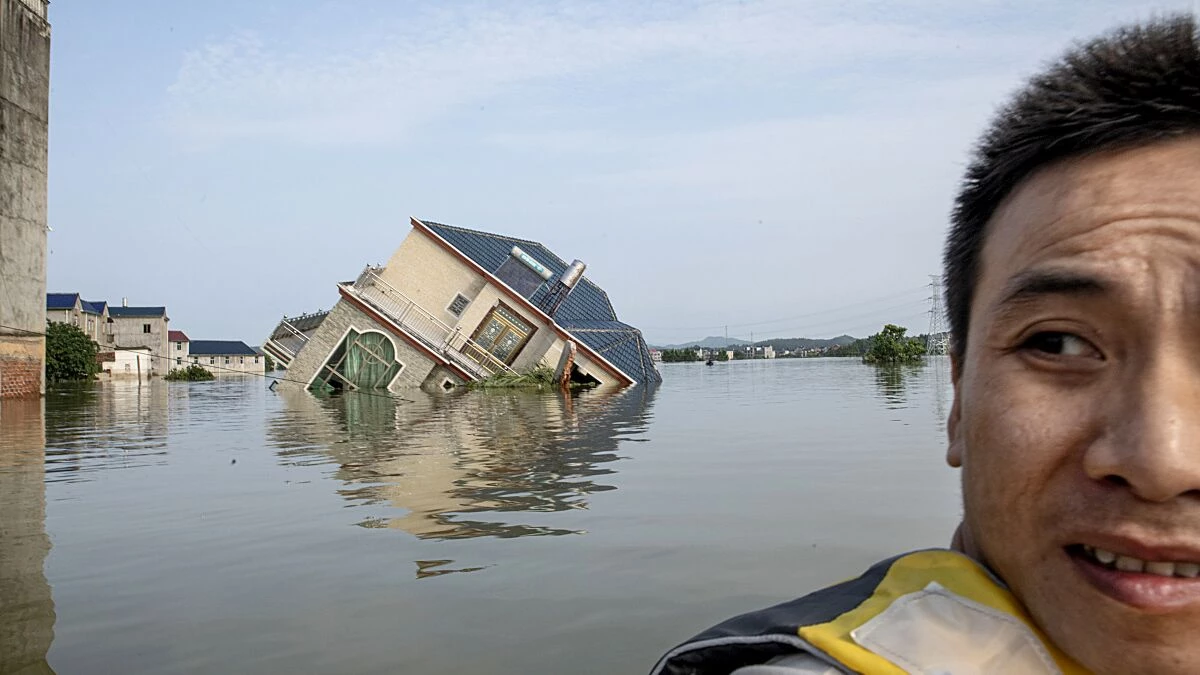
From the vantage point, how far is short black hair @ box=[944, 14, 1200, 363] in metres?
1.05

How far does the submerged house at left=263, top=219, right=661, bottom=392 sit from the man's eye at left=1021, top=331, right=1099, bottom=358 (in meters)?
26.3

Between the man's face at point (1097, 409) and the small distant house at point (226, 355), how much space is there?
80.9 m

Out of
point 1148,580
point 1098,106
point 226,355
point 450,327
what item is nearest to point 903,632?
point 1148,580

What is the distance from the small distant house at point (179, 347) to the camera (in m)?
72.9

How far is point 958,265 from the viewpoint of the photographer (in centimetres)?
133

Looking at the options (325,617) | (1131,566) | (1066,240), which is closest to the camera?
(1131,566)

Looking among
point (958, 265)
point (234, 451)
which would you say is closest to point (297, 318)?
point (234, 451)

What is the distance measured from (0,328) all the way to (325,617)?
67.0 feet

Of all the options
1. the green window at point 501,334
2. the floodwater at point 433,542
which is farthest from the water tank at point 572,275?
the floodwater at point 433,542

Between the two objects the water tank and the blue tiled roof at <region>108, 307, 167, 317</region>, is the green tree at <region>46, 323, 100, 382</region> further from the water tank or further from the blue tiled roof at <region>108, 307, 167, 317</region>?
the water tank

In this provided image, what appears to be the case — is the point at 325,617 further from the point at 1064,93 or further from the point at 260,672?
the point at 1064,93

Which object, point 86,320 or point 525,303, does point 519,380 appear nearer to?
point 525,303

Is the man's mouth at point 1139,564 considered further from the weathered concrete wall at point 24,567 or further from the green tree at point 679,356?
the green tree at point 679,356

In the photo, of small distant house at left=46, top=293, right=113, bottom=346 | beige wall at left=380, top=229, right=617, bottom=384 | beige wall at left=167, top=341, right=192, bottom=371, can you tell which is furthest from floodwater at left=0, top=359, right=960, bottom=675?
beige wall at left=167, top=341, right=192, bottom=371
